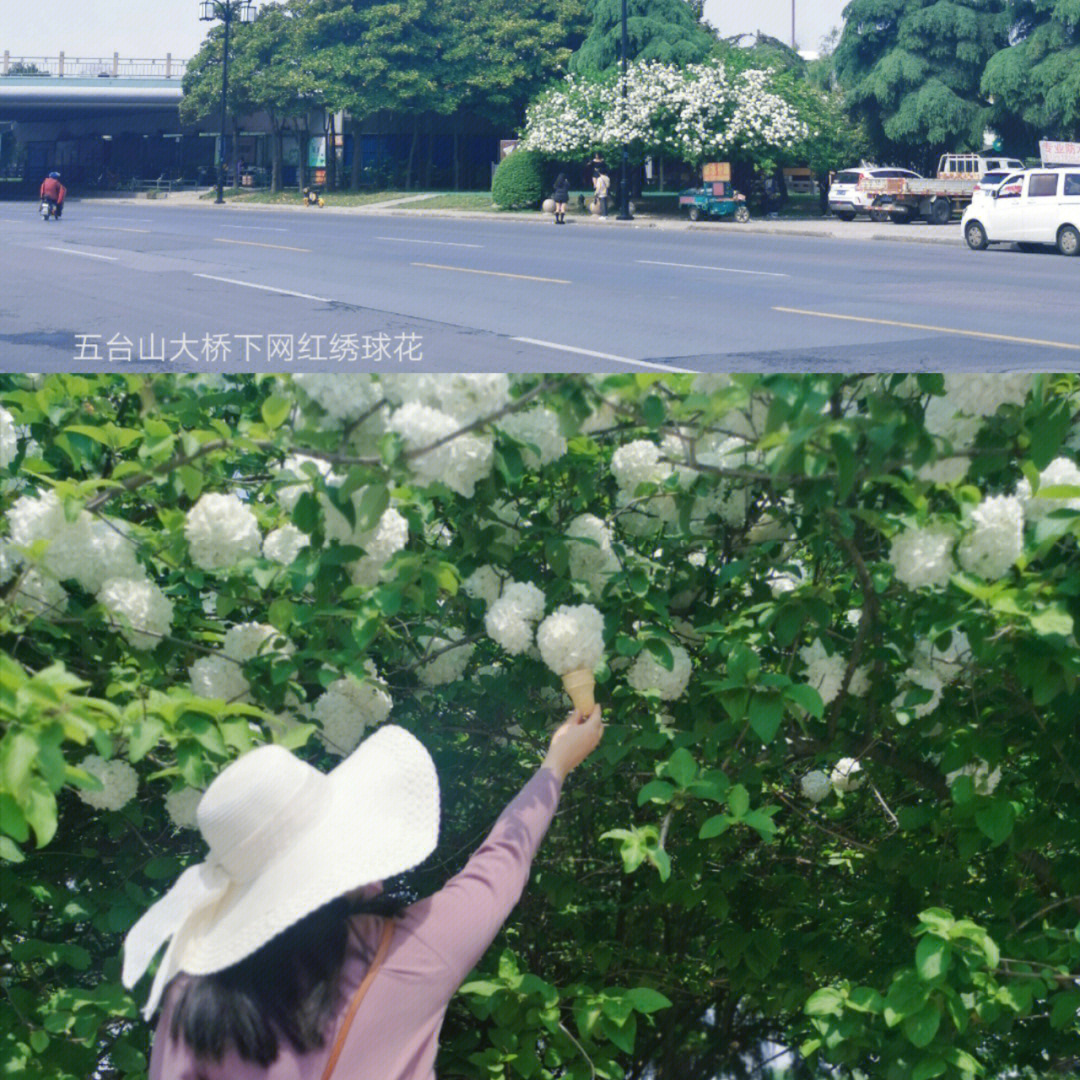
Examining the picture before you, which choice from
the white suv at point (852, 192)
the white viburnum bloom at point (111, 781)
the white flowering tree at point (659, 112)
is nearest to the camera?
the white viburnum bloom at point (111, 781)

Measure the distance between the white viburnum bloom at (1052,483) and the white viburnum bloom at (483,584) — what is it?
0.95m

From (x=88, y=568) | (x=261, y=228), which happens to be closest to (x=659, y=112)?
(x=261, y=228)

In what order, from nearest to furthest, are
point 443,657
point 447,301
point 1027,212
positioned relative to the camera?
point 443,657, point 447,301, point 1027,212

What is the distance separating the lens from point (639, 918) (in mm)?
3562

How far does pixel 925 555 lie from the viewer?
2430 millimetres

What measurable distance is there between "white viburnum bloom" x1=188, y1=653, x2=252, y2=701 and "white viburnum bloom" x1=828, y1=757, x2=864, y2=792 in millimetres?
1293

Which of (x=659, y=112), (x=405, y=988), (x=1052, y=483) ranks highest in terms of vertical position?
(x=659, y=112)

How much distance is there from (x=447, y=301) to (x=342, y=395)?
29.1 inches

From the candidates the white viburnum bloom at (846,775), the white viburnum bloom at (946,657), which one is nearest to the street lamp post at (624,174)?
the white viburnum bloom at (946,657)

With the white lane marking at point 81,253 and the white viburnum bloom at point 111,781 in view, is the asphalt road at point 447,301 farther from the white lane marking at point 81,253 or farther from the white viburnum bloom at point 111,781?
the white viburnum bloom at point 111,781

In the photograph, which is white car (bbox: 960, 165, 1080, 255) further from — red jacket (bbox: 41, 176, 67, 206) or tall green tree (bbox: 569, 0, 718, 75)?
red jacket (bbox: 41, 176, 67, 206)

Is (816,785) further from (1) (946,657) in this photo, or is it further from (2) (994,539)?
(2) (994,539)

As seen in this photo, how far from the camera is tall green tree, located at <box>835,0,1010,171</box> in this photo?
3.18 metres

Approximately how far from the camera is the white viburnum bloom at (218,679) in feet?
8.80
